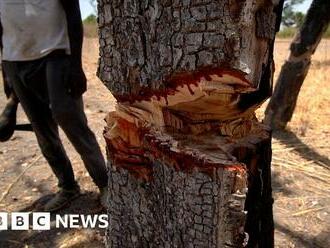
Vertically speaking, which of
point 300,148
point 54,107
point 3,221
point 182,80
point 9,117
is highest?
point 182,80

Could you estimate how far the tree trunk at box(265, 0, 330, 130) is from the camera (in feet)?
12.4

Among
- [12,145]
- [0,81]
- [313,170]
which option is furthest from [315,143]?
[0,81]

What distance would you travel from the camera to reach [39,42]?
2.47m

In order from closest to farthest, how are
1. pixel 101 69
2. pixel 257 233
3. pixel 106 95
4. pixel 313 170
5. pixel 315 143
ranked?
1. pixel 101 69
2. pixel 257 233
3. pixel 313 170
4. pixel 315 143
5. pixel 106 95

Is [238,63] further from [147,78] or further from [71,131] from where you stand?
[71,131]

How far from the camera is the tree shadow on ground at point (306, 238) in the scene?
2570 millimetres

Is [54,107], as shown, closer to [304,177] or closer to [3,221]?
[3,221]

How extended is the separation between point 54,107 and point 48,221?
818mm

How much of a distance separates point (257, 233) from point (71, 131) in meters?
1.29

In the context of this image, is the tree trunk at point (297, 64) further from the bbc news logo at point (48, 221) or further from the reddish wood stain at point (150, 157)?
the reddish wood stain at point (150, 157)

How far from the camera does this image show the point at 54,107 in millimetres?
2484

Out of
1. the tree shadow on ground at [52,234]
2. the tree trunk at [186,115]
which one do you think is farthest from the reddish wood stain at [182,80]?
the tree shadow on ground at [52,234]

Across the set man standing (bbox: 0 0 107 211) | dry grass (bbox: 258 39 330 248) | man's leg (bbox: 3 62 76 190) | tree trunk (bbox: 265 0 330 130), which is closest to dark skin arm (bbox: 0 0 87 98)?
man standing (bbox: 0 0 107 211)

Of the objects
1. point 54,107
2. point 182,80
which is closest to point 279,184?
point 54,107
